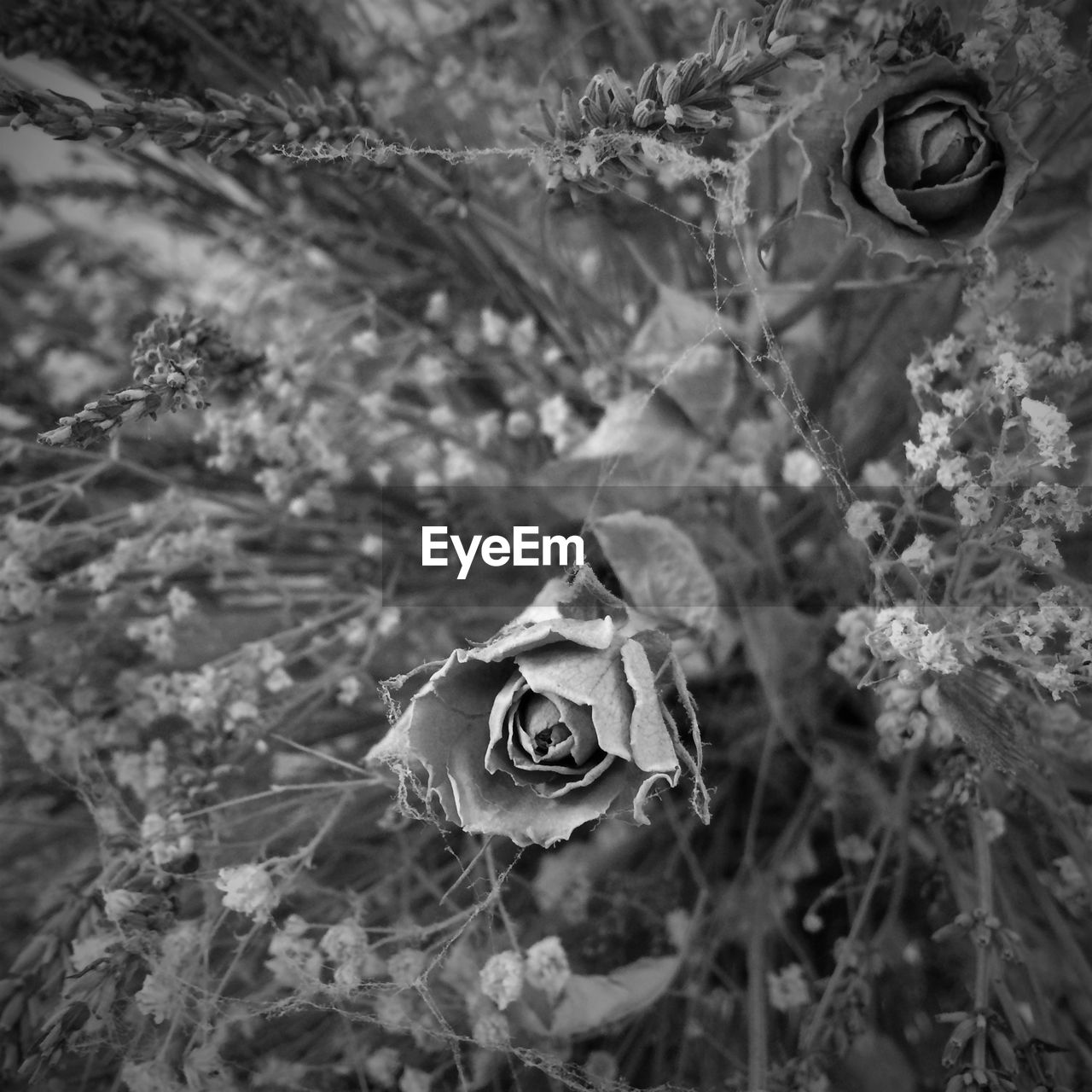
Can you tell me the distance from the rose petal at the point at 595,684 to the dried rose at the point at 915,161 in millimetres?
155

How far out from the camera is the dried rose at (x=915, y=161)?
0.27 m

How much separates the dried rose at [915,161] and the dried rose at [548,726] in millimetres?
144

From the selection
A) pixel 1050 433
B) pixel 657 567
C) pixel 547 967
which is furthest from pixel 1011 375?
pixel 547 967

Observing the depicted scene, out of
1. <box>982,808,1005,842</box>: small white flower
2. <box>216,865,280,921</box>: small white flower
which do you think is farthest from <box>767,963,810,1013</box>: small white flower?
<box>216,865,280,921</box>: small white flower

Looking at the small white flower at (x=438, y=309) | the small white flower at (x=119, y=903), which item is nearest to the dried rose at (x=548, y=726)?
the small white flower at (x=119, y=903)

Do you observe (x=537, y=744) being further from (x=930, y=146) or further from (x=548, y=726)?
(x=930, y=146)

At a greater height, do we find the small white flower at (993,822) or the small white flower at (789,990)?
the small white flower at (993,822)

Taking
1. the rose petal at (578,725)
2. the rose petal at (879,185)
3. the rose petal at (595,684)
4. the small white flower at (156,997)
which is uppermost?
the rose petal at (879,185)

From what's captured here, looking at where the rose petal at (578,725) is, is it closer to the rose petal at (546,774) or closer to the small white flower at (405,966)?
the rose petal at (546,774)

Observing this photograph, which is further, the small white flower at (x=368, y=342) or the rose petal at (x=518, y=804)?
the small white flower at (x=368, y=342)

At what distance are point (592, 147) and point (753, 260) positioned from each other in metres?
0.17

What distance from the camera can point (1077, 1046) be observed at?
0.34 meters

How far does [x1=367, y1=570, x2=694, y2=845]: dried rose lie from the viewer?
0.24m

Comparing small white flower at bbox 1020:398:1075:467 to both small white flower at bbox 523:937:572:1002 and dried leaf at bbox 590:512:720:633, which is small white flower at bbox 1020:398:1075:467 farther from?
small white flower at bbox 523:937:572:1002
